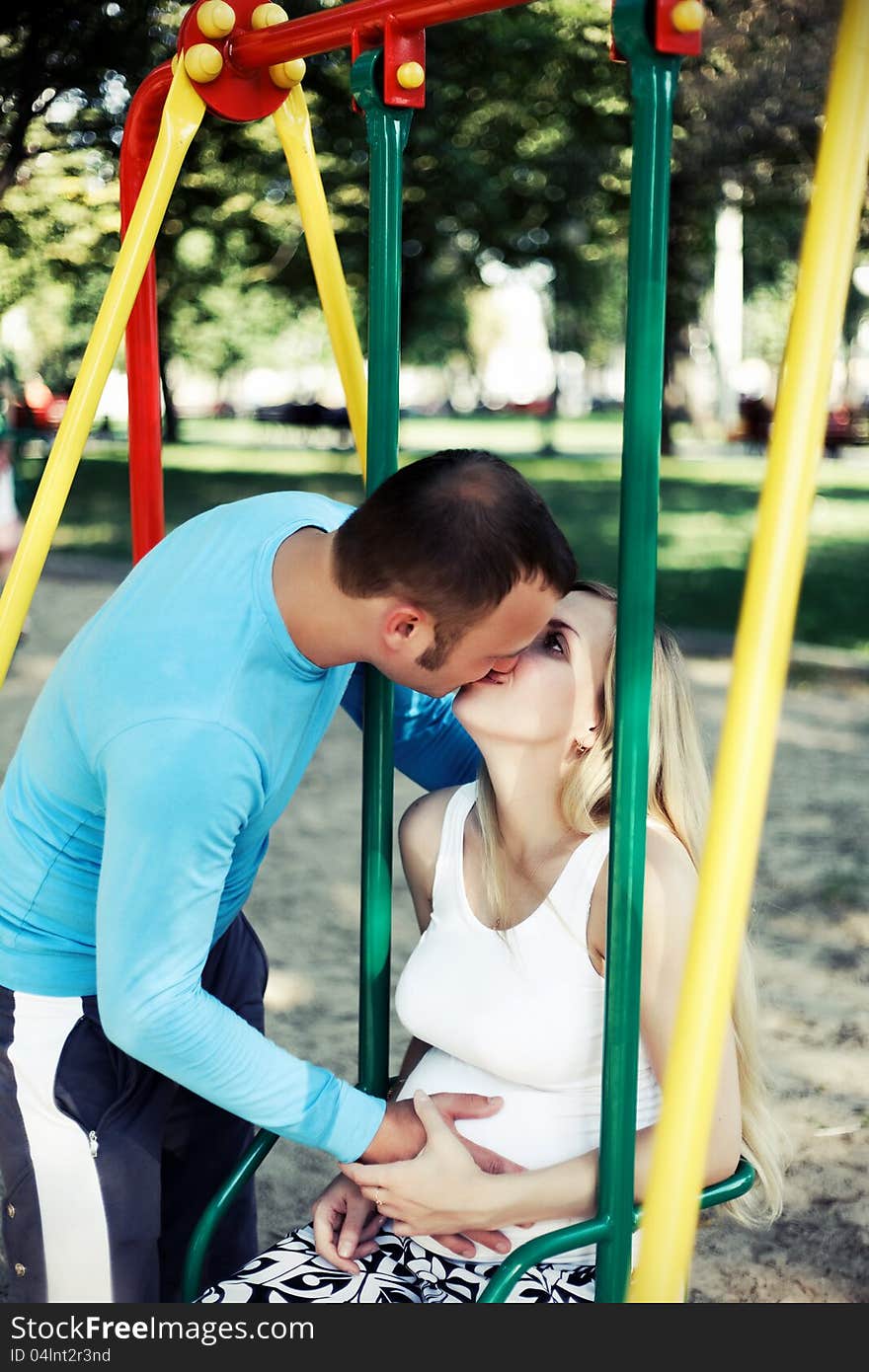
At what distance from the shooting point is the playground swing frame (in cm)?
118

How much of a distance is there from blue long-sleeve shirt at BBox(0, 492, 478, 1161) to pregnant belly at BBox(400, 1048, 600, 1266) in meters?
0.19

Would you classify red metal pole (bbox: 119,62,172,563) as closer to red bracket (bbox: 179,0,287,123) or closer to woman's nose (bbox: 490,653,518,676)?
red bracket (bbox: 179,0,287,123)

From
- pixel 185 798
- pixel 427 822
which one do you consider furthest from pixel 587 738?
pixel 185 798

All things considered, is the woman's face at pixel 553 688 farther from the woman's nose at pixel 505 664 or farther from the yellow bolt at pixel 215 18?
the yellow bolt at pixel 215 18

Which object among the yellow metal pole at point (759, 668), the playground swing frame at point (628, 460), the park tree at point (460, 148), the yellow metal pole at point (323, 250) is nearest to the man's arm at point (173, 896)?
the playground swing frame at point (628, 460)

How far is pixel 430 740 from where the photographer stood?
2.22 metres

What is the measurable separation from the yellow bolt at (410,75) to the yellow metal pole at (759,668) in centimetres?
83

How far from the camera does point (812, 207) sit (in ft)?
3.92

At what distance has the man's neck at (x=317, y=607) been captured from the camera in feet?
5.42

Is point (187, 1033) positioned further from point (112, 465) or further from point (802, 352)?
point (112, 465)

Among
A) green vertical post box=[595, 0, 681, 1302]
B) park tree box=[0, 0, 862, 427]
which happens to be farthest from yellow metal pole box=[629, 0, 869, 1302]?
park tree box=[0, 0, 862, 427]

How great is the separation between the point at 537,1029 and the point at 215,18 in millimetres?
1461

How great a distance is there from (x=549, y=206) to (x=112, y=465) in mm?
9319

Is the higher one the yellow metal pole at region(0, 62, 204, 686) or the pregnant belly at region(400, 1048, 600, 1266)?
the yellow metal pole at region(0, 62, 204, 686)
